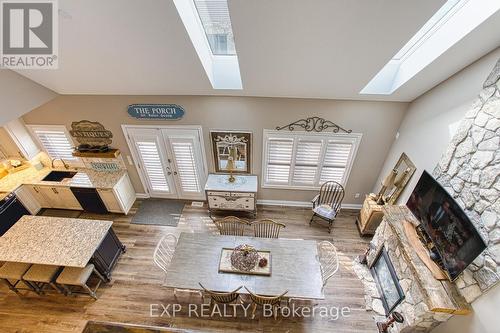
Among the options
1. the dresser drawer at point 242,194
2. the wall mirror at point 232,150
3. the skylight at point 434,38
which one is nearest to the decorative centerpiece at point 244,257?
the dresser drawer at point 242,194

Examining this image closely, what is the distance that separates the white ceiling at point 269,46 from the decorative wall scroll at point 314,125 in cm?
62

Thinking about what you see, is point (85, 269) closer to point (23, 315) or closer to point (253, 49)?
point (23, 315)

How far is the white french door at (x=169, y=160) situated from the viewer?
466 cm

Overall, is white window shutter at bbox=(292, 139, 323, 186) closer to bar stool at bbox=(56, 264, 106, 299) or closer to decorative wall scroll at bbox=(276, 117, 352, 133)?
decorative wall scroll at bbox=(276, 117, 352, 133)

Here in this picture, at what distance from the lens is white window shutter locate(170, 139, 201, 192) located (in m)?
4.75

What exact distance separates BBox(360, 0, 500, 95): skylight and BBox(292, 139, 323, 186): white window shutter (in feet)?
4.38

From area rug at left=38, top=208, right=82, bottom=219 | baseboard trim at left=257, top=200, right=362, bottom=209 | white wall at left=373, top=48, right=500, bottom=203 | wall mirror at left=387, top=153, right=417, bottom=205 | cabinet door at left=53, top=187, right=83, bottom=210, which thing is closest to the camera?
white wall at left=373, top=48, right=500, bottom=203

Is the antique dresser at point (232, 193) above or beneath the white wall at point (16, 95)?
beneath

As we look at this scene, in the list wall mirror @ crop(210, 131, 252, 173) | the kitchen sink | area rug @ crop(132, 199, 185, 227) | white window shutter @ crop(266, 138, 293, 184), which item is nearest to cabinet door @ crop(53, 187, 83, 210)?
the kitchen sink

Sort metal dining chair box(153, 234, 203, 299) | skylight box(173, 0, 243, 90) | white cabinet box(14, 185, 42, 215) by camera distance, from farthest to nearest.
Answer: white cabinet box(14, 185, 42, 215)
metal dining chair box(153, 234, 203, 299)
skylight box(173, 0, 243, 90)

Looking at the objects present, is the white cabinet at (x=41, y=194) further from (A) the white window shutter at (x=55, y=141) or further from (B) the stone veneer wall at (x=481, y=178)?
(B) the stone veneer wall at (x=481, y=178)

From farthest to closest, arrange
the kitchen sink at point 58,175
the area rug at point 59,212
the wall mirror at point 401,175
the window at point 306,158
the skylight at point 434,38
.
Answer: the area rug at point 59,212 → the kitchen sink at point 58,175 → the window at point 306,158 → the wall mirror at point 401,175 → the skylight at point 434,38

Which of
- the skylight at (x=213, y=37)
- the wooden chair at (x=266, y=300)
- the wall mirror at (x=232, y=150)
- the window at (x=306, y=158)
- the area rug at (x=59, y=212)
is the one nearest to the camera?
the skylight at (x=213, y=37)

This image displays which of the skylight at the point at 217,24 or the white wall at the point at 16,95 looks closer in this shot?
the skylight at the point at 217,24
